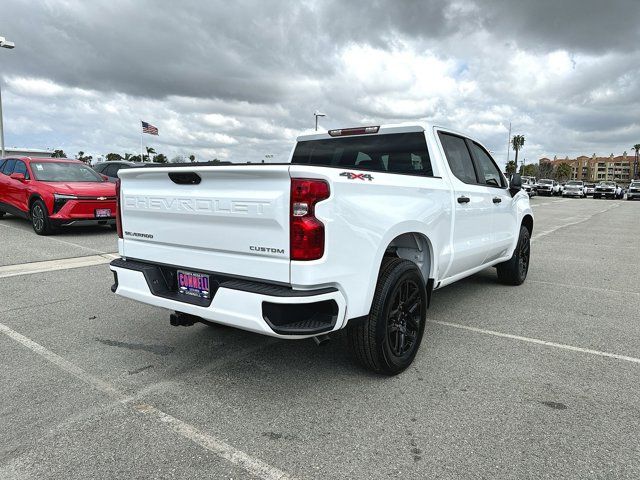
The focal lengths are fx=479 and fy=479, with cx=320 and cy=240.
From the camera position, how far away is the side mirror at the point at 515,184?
5.67 m

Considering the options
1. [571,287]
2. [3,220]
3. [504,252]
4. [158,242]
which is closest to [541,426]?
[158,242]

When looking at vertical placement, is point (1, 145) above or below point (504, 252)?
above

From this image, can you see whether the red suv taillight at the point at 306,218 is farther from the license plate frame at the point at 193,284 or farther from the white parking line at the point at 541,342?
the white parking line at the point at 541,342

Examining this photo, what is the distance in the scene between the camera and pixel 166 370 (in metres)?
3.54

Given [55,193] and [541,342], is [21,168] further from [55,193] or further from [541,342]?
[541,342]

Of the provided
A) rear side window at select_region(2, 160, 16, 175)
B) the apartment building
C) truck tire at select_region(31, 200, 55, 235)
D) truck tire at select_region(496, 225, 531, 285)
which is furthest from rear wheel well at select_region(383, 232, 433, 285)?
the apartment building

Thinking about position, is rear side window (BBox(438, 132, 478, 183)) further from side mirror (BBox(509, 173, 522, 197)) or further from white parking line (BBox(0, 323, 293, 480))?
white parking line (BBox(0, 323, 293, 480))

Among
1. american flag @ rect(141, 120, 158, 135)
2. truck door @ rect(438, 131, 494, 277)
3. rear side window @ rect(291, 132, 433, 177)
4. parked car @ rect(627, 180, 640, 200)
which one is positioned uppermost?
american flag @ rect(141, 120, 158, 135)

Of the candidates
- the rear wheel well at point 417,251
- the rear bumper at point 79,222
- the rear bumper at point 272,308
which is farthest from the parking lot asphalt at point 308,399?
the rear bumper at point 79,222

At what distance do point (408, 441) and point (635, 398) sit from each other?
1708 millimetres

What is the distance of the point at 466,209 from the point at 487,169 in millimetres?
1223

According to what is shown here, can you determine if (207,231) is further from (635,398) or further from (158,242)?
(635,398)

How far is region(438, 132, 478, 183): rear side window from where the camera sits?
14.6 feet

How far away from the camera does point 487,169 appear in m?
5.42
